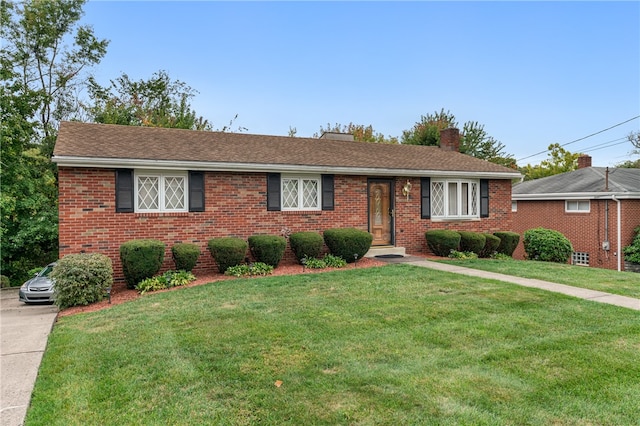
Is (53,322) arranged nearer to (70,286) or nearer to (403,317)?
(70,286)

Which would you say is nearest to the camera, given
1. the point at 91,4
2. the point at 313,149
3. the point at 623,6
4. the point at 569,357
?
the point at 569,357

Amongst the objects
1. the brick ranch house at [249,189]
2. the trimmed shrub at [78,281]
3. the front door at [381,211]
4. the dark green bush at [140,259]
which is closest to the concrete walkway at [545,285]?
the front door at [381,211]

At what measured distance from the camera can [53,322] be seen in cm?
625

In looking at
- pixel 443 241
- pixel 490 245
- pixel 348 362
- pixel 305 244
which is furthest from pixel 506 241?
pixel 348 362

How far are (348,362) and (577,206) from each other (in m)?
16.4

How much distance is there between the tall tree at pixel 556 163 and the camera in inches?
1220

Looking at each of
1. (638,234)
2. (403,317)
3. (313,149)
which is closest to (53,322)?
(403,317)

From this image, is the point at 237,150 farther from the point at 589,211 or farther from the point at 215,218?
the point at 589,211

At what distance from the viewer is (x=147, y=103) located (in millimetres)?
24219

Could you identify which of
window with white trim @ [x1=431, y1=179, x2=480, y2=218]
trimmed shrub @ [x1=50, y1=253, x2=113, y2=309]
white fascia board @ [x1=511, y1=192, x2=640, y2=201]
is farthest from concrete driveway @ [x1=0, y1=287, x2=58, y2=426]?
white fascia board @ [x1=511, y1=192, x2=640, y2=201]

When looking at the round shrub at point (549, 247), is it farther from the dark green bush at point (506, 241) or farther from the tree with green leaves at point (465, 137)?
the tree with green leaves at point (465, 137)

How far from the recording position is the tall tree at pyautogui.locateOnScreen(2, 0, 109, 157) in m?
19.1

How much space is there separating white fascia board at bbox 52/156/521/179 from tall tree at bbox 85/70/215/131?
1267cm

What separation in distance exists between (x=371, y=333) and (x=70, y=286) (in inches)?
219
